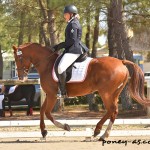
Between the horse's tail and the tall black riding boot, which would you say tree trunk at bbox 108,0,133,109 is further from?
the tall black riding boot

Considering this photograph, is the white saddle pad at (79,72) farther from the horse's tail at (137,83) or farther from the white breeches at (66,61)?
the horse's tail at (137,83)

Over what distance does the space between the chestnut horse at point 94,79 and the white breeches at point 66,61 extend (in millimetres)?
348

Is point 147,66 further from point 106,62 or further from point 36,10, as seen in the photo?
point 106,62

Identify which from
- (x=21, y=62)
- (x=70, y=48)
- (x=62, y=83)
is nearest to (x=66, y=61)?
(x=70, y=48)

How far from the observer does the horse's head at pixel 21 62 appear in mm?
8008

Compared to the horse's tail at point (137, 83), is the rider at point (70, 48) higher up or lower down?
higher up

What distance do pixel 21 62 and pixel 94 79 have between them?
1553 millimetres

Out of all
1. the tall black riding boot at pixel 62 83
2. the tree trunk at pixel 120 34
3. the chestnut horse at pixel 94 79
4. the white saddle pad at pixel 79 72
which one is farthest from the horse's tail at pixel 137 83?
the tree trunk at pixel 120 34

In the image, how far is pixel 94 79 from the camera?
7.66 m

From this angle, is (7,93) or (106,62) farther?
(7,93)

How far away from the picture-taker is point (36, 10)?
622 inches

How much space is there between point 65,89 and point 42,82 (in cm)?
49

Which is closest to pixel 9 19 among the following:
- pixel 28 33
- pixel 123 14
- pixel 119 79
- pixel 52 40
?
pixel 28 33
